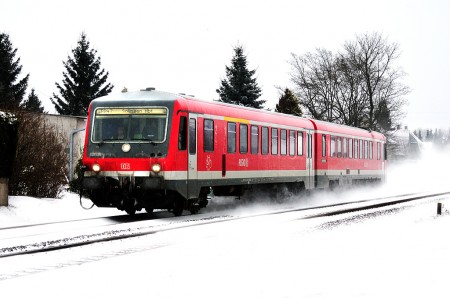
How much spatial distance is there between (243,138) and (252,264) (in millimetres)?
11294

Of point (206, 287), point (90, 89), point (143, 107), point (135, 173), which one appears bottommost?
point (206, 287)

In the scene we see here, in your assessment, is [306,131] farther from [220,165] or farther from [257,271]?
[257,271]

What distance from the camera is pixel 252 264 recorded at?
945 cm

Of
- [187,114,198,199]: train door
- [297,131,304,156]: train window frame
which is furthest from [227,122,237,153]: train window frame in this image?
[297,131,304,156]: train window frame

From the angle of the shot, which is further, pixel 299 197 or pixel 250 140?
pixel 299 197

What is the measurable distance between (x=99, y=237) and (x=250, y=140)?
29.6ft

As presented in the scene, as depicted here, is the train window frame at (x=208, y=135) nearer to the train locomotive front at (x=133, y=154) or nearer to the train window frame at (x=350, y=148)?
the train locomotive front at (x=133, y=154)

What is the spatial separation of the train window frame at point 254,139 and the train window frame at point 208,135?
105 inches

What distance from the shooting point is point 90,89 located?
6384 cm

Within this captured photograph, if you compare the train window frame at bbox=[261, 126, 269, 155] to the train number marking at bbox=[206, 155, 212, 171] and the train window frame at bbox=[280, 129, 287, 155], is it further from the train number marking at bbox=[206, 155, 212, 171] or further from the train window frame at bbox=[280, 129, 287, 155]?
the train number marking at bbox=[206, 155, 212, 171]

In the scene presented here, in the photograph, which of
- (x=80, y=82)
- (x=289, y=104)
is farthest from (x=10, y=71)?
(x=289, y=104)

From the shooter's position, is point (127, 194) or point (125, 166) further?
point (125, 166)

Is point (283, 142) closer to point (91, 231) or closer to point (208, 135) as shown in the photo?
point (208, 135)

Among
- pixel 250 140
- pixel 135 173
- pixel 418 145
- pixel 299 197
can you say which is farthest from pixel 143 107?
pixel 418 145
